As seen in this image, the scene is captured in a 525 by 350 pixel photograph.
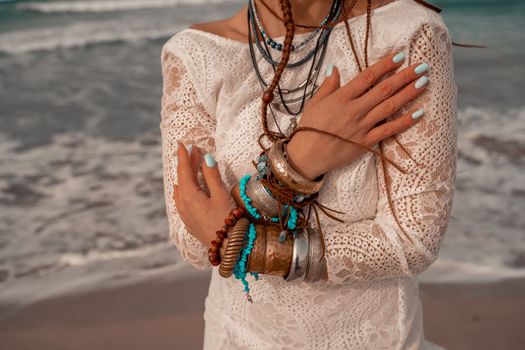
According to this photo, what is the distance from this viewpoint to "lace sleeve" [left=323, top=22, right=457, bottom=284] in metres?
1.16

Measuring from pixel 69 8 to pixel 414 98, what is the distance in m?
13.3

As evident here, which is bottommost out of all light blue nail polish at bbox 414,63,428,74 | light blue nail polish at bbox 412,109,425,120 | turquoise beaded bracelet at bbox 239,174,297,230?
turquoise beaded bracelet at bbox 239,174,297,230

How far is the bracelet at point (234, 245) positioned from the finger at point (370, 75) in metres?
0.34

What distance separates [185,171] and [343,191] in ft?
1.16

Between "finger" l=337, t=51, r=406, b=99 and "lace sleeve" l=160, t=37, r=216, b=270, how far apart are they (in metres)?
0.36

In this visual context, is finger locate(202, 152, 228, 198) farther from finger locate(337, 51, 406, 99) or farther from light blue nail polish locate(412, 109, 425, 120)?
light blue nail polish locate(412, 109, 425, 120)

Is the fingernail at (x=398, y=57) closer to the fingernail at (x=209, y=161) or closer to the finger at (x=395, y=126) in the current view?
the finger at (x=395, y=126)

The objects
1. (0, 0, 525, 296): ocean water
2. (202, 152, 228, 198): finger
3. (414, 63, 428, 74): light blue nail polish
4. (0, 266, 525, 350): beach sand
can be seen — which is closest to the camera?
(414, 63, 428, 74): light blue nail polish

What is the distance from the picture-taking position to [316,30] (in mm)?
1315

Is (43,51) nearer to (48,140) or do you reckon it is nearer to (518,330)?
(48,140)

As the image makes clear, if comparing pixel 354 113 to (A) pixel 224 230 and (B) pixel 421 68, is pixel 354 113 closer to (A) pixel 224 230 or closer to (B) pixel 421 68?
(B) pixel 421 68

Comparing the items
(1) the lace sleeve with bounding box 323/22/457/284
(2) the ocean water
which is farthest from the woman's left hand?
(2) the ocean water

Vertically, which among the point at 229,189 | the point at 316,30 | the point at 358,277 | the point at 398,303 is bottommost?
the point at 398,303

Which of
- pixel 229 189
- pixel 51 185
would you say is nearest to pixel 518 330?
pixel 229 189
